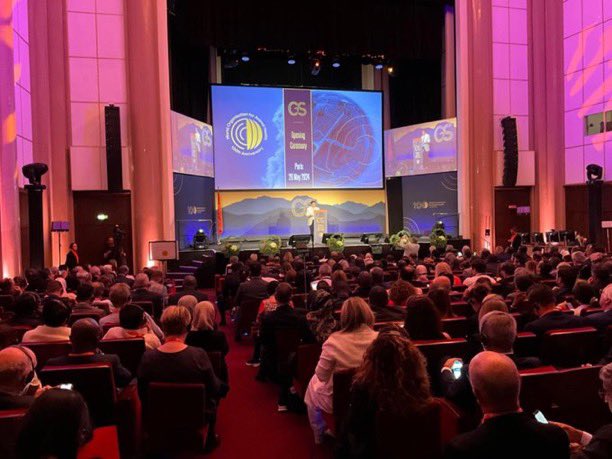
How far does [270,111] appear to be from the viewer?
18.2 metres

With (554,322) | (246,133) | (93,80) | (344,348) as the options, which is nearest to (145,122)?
(93,80)

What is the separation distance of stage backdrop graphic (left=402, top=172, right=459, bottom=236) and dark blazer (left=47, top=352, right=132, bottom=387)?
14.3 meters

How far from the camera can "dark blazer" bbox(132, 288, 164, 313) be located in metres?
6.20

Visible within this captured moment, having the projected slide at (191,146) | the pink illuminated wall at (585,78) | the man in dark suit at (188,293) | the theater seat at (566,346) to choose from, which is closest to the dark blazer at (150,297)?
the man in dark suit at (188,293)

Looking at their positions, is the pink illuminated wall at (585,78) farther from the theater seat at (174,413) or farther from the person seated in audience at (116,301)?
the theater seat at (174,413)

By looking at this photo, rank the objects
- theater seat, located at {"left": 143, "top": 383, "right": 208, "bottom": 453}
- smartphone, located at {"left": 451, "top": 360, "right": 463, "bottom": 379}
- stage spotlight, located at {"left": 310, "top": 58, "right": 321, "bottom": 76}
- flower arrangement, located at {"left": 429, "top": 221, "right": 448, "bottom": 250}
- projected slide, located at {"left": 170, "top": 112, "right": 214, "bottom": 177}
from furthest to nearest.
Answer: stage spotlight, located at {"left": 310, "top": 58, "right": 321, "bottom": 76}
flower arrangement, located at {"left": 429, "top": 221, "right": 448, "bottom": 250}
projected slide, located at {"left": 170, "top": 112, "right": 214, "bottom": 177}
theater seat, located at {"left": 143, "top": 383, "right": 208, "bottom": 453}
smartphone, located at {"left": 451, "top": 360, "right": 463, "bottom": 379}

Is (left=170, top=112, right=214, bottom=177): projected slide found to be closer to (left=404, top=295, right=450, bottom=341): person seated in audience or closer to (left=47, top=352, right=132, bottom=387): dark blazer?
(left=47, top=352, right=132, bottom=387): dark blazer

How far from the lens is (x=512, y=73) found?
1584 centimetres

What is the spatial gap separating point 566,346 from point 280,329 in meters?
2.35

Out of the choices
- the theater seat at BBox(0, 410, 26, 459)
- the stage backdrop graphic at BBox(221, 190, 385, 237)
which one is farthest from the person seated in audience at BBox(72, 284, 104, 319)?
the stage backdrop graphic at BBox(221, 190, 385, 237)

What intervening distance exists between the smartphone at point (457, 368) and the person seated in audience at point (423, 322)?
594mm

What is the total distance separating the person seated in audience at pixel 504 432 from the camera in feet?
6.15

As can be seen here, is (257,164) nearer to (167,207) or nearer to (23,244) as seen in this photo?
(167,207)

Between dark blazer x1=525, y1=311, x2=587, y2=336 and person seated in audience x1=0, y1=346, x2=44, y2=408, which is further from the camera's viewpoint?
dark blazer x1=525, y1=311, x2=587, y2=336
